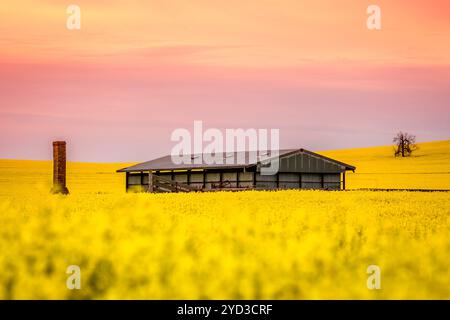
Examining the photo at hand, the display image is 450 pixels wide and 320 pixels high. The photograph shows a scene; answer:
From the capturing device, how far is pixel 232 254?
612cm

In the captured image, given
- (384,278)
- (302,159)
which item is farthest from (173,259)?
(302,159)

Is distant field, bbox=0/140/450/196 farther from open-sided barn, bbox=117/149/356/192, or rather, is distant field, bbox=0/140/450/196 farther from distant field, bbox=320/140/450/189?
open-sided barn, bbox=117/149/356/192

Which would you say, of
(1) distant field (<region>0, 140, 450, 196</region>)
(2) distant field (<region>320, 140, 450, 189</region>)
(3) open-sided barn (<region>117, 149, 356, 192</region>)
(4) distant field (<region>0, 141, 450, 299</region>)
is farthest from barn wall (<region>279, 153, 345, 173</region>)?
(4) distant field (<region>0, 141, 450, 299</region>)

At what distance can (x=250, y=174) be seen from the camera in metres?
44.3

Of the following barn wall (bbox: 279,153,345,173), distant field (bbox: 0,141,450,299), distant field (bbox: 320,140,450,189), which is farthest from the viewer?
distant field (bbox: 320,140,450,189)

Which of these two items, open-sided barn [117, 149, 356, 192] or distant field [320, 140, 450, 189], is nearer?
open-sided barn [117, 149, 356, 192]

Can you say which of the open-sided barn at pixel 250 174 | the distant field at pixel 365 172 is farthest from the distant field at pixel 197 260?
the distant field at pixel 365 172

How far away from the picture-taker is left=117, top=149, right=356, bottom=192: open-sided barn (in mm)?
44156

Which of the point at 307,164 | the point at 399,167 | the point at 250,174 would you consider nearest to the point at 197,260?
the point at 250,174

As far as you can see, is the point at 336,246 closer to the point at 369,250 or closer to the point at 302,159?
the point at 369,250

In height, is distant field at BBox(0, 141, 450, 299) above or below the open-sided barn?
below

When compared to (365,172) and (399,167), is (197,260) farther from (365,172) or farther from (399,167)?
(399,167)

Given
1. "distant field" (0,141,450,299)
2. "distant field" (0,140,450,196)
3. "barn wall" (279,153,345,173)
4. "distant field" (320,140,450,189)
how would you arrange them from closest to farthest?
"distant field" (0,141,450,299), "barn wall" (279,153,345,173), "distant field" (0,140,450,196), "distant field" (320,140,450,189)

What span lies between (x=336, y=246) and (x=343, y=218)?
3.46 m
